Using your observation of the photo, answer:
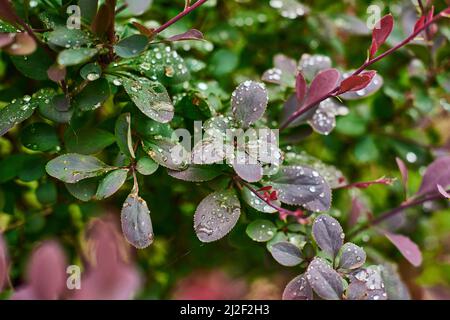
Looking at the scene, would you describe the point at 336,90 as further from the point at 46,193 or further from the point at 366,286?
the point at 46,193

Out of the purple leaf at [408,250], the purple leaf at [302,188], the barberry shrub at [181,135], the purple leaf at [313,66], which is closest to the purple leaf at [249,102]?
the barberry shrub at [181,135]

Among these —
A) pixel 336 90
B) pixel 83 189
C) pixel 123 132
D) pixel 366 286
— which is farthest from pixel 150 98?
pixel 366 286

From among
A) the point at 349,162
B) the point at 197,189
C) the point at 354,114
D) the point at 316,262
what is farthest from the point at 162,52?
the point at 349,162

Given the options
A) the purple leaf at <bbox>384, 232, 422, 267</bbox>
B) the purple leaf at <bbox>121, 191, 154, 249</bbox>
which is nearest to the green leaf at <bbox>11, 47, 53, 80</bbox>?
the purple leaf at <bbox>121, 191, 154, 249</bbox>

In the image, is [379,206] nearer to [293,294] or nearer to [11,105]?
[293,294]

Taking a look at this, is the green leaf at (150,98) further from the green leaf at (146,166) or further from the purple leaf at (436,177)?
the purple leaf at (436,177)

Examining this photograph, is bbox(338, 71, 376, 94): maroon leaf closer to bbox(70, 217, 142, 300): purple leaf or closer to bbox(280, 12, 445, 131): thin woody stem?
bbox(280, 12, 445, 131): thin woody stem

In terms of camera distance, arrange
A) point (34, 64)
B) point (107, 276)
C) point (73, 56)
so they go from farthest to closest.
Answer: point (34, 64), point (73, 56), point (107, 276)
